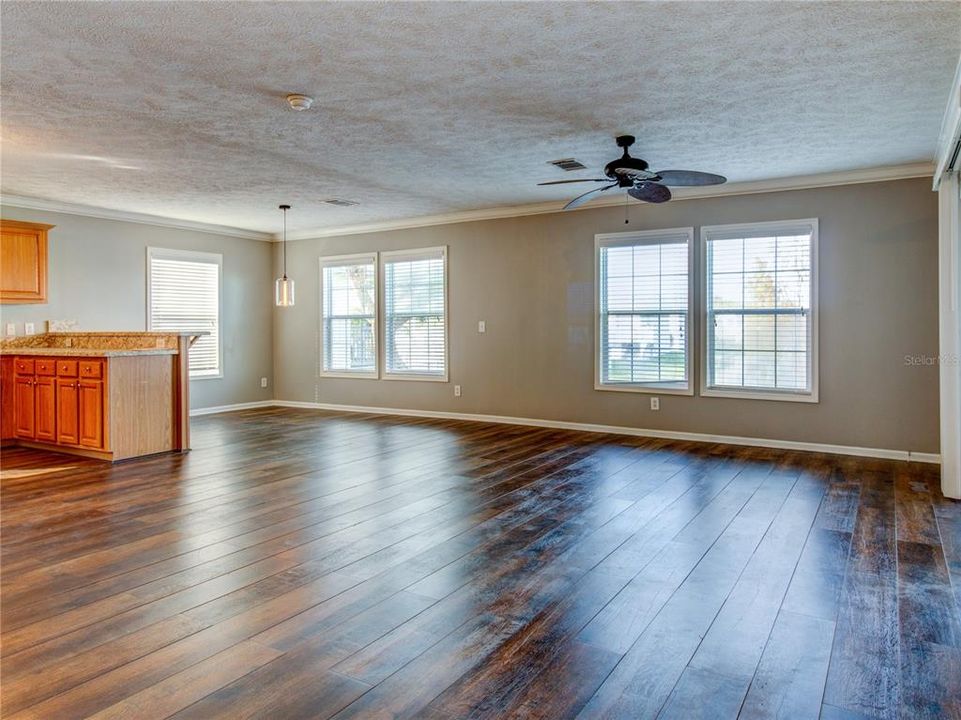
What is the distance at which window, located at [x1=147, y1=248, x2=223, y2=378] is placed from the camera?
8.12 meters

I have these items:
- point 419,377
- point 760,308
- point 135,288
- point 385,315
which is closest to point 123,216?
point 135,288

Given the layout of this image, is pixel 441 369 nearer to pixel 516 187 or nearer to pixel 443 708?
pixel 516 187

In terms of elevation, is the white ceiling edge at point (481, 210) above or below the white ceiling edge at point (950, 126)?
above

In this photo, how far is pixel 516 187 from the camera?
21.3 ft

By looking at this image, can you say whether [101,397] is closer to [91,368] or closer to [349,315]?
[91,368]

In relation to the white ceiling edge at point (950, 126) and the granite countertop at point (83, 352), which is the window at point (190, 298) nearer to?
the granite countertop at point (83, 352)

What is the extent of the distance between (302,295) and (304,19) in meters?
6.77

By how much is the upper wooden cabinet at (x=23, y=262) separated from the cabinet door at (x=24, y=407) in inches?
36.7

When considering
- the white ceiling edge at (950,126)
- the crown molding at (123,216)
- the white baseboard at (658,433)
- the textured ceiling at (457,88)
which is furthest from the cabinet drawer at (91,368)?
the white ceiling edge at (950,126)

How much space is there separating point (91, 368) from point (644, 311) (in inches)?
209

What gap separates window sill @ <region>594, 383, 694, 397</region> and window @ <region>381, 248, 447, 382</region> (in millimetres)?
2206

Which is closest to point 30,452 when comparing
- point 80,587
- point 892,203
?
point 80,587

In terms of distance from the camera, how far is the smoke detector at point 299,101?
12.6ft

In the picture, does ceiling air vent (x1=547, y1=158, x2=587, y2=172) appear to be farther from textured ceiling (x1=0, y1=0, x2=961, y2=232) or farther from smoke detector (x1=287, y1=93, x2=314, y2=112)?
smoke detector (x1=287, y1=93, x2=314, y2=112)
